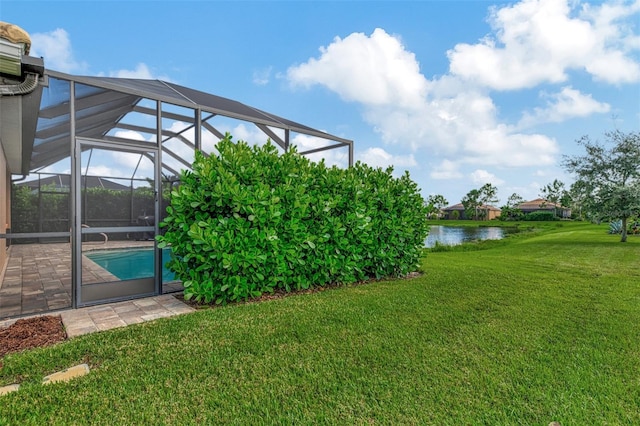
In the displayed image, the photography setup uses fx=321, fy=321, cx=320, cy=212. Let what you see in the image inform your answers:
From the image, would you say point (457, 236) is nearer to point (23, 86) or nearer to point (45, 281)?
point (45, 281)

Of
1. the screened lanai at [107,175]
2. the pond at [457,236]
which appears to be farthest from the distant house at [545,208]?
the screened lanai at [107,175]

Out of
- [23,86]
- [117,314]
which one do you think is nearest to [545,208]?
[117,314]

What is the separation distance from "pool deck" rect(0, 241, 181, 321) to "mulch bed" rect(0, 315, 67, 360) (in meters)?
0.48

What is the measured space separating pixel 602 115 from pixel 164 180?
18.2m

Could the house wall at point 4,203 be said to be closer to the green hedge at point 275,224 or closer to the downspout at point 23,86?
the downspout at point 23,86

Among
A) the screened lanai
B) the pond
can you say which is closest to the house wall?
the screened lanai

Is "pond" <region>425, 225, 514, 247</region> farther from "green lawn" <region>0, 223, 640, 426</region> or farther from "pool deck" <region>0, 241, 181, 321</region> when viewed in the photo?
"pool deck" <region>0, 241, 181, 321</region>

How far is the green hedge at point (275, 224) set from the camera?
4.20 metres

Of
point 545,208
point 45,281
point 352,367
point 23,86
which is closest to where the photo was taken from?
point 352,367

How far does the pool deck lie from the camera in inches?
164

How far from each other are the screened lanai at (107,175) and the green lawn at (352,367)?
162 cm

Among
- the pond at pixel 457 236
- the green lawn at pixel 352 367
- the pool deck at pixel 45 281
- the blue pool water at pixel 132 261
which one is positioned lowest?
the pond at pixel 457 236

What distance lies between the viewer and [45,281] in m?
5.41

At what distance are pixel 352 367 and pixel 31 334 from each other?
323cm
